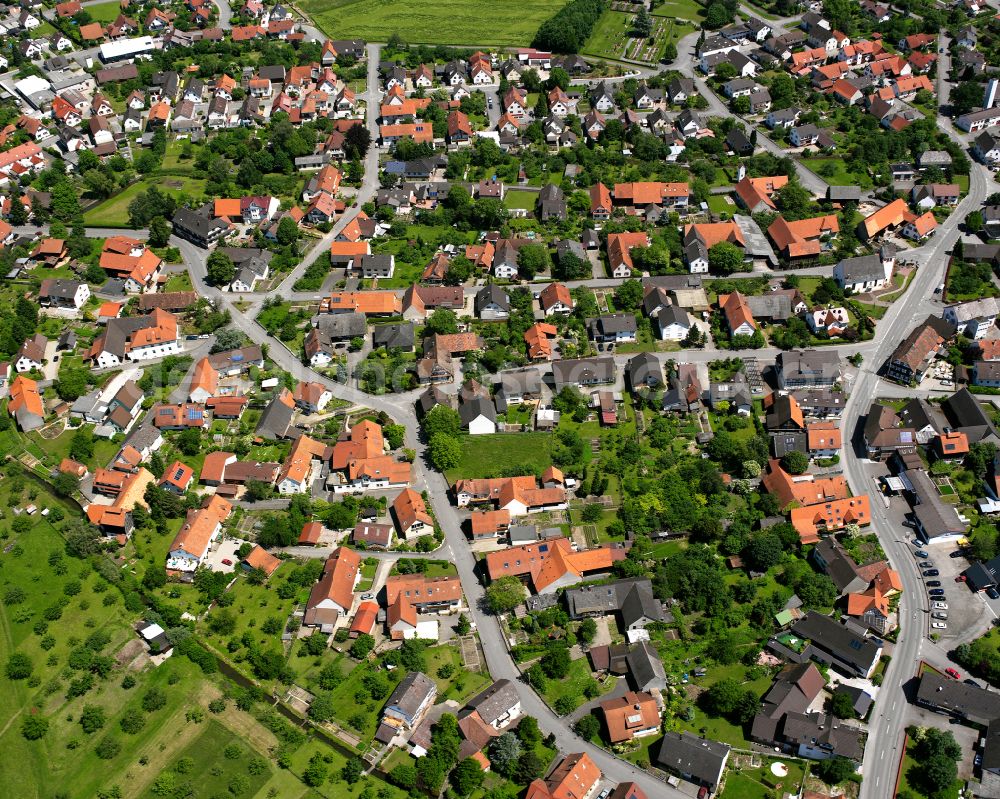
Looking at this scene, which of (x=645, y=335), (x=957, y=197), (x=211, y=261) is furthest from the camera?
(x=957, y=197)

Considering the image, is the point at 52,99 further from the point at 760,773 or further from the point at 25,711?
the point at 760,773

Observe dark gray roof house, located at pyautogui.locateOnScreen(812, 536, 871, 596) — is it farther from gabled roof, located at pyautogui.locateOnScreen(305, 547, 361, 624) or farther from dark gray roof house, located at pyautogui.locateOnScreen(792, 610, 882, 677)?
gabled roof, located at pyautogui.locateOnScreen(305, 547, 361, 624)

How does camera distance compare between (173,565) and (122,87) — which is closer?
(173,565)

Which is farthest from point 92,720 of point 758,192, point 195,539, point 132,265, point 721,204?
point 758,192

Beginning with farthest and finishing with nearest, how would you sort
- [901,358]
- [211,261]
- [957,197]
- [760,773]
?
1. [957,197]
2. [211,261]
3. [901,358]
4. [760,773]

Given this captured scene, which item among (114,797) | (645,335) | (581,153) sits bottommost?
(114,797)

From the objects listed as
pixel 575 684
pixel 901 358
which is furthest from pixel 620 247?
pixel 575 684

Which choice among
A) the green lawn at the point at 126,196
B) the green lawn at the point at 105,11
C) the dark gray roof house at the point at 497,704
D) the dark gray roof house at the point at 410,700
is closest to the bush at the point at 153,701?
the dark gray roof house at the point at 410,700

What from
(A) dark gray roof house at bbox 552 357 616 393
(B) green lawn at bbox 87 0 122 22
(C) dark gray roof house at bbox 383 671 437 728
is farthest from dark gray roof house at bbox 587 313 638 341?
(B) green lawn at bbox 87 0 122 22
